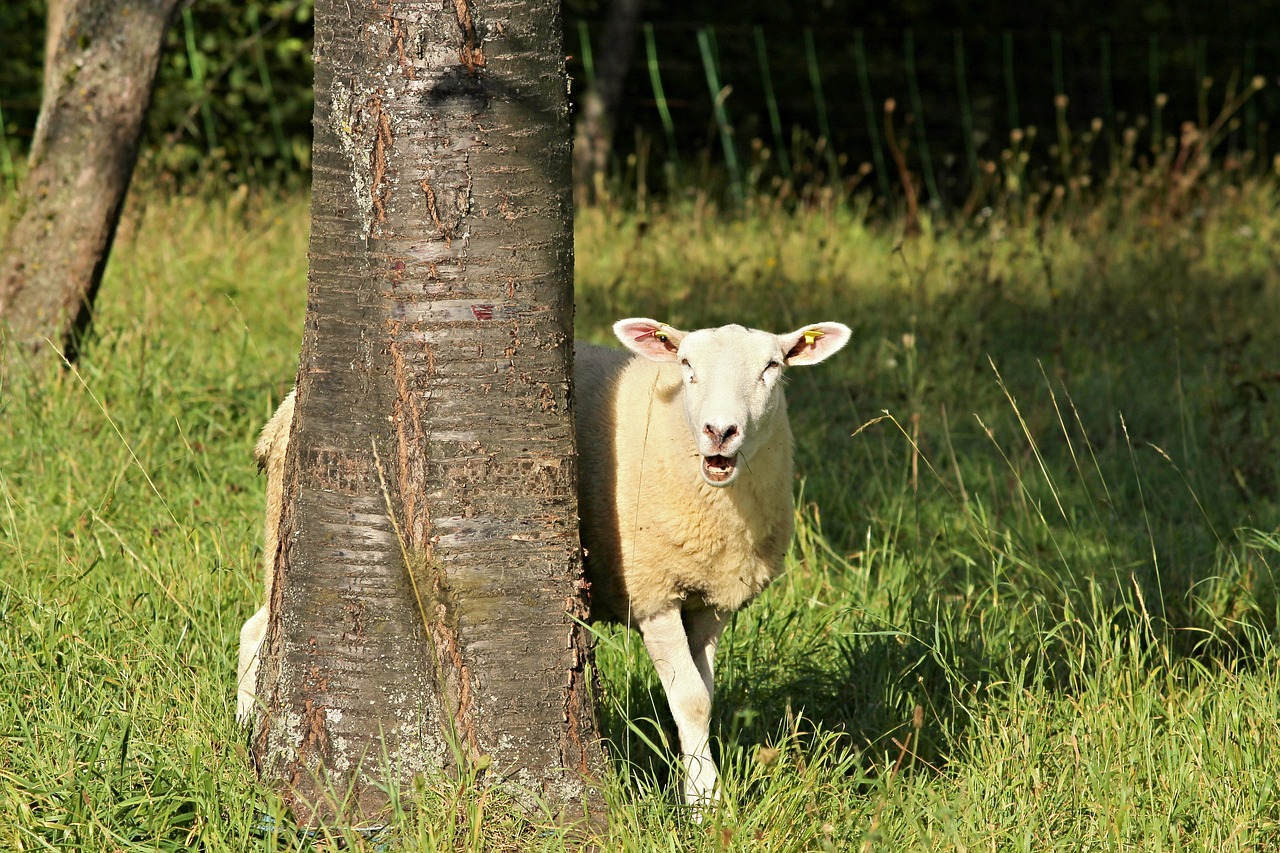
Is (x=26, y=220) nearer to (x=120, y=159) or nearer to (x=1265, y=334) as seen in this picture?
(x=120, y=159)

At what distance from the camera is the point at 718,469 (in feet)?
8.81

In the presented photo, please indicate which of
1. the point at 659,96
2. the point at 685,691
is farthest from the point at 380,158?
the point at 659,96

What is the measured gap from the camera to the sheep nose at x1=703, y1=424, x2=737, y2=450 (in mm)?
2695

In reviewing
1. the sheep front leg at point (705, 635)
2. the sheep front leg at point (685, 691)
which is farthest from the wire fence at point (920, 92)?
the sheep front leg at point (685, 691)

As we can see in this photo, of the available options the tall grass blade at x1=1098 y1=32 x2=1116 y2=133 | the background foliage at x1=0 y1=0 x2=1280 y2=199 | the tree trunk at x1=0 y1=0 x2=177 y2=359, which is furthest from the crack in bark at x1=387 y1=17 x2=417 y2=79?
the background foliage at x1=0 y1=0 x2=1280 y2=199

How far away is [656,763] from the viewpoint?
10.2 feet

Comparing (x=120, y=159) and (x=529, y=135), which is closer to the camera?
(x=529, y=135)

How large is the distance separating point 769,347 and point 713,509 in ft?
1.33

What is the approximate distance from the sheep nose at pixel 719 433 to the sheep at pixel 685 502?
1.6 inches

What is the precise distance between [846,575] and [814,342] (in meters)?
1.16

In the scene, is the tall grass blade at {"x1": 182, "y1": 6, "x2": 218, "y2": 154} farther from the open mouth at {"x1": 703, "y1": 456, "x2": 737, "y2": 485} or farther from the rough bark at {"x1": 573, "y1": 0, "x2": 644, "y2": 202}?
the open mouth at {"x1": 703, "y1": 456, "x2": 737, "y2": 485}

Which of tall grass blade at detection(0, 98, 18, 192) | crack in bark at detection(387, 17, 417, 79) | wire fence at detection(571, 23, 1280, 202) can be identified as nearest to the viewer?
crack in bark at detection(387, 17, 417, 79)

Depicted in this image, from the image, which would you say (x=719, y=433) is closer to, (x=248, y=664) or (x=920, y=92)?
(x=248, y=664)

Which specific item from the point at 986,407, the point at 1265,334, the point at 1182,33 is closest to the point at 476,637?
the point at 986,407
